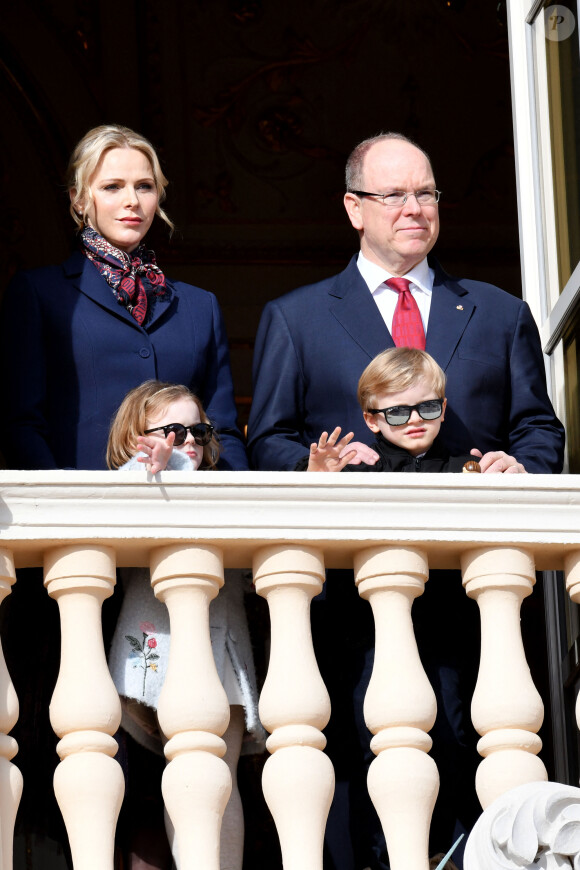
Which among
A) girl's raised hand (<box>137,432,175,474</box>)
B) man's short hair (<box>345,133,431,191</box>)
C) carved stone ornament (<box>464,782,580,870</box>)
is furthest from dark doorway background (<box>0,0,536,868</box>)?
carved stone ornament (<box>464,782,580,870</box>)

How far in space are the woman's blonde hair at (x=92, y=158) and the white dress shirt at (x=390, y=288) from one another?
0.46 metres

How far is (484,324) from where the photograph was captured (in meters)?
4.05

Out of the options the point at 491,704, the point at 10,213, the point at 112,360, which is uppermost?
the point at 10,213

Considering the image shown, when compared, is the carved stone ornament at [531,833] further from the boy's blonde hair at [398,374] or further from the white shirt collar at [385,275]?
the white shirt collar at [385,275]

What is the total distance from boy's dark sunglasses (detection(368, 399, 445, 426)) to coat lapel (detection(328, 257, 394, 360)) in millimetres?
389

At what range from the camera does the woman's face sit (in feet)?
13.0

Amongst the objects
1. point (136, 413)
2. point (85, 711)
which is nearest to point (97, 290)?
point (136, 413)

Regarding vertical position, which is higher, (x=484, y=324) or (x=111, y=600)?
(x=484, y=324)

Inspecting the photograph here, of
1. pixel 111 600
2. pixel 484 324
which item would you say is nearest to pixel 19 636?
pixel 111 600

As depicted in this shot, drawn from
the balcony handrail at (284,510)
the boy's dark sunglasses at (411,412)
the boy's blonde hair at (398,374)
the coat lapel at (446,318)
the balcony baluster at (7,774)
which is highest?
the coat lapel at (446,318)

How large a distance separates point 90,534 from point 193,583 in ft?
0.62

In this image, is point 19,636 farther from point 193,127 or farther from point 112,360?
point 193,127

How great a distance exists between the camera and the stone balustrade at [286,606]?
3.07m

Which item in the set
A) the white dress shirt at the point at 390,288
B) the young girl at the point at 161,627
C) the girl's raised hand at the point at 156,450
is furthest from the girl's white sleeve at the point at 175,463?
the white dress shirt at the point at 390,288
